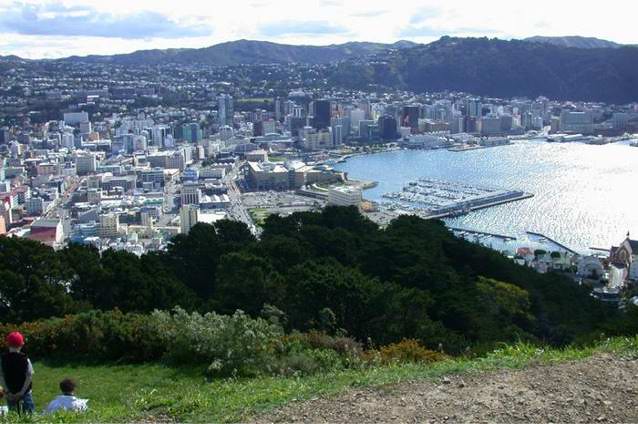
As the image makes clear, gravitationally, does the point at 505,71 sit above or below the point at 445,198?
above

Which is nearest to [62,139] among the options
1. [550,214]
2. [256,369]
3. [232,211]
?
[232,211]

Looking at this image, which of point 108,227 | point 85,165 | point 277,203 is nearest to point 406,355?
point 108,227

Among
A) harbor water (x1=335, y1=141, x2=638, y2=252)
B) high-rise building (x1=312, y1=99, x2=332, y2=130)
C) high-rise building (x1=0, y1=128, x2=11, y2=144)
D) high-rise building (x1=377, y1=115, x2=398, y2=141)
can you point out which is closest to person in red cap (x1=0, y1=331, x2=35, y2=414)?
harbor water (x1=335, y1=141, x2=638, y2=252)

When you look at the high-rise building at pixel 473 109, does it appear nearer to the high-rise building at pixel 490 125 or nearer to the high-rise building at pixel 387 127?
the high-rise building at pixel 490 125

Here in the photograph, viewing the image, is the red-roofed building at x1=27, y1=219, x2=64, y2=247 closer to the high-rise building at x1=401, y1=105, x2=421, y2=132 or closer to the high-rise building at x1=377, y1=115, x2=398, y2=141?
the high-rise building at x1=377, y1=115, x2=398, y2=141

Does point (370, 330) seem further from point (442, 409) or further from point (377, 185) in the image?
point (377, 185)

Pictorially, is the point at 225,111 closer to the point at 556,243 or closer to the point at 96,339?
the point at 556,243
